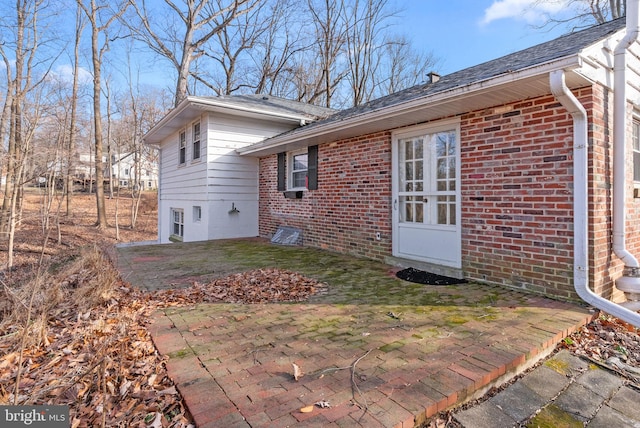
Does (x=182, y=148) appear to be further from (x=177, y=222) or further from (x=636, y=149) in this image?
(x=636, y=149)

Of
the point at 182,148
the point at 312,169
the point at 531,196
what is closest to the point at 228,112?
the point at 312,169

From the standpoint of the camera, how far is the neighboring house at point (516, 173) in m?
3.62

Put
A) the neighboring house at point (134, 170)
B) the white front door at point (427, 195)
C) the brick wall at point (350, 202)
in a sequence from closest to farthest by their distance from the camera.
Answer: the white front door at point (427, 195) → the brick wall at point (350, 202) → the neighboring house at point (134, 170)

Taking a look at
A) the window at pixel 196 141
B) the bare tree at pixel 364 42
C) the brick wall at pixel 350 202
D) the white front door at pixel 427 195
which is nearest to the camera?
the white front door at pixel 427 195

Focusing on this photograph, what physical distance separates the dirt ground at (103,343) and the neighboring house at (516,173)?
0.94 meters

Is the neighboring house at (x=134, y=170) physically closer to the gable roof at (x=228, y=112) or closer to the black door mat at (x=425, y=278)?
the gable roof at (x=228, y=112)

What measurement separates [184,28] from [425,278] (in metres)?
16.4

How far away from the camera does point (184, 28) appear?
15828 millimetres

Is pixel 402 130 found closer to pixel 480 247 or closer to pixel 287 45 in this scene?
pixel 480 247

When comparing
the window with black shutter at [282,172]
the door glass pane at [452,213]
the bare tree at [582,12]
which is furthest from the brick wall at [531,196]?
the bare tree at [582,12]

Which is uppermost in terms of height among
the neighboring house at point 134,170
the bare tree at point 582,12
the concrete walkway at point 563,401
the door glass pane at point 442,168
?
the bare tree at point 582,12

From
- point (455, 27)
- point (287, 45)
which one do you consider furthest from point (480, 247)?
point (287, 45)

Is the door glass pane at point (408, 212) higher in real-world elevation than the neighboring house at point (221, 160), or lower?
lower

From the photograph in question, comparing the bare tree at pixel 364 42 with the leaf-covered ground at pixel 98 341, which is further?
the bare tree at pixel 364 42
